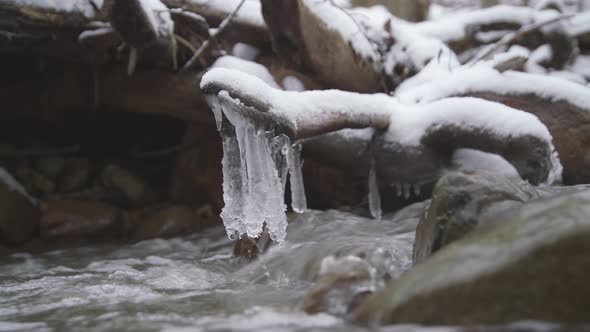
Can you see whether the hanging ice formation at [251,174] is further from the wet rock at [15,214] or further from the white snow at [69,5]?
the wet rock at [15,214]

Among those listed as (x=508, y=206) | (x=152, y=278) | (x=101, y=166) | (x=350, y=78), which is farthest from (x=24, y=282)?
(x=101, y=166)

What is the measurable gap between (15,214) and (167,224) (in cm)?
155

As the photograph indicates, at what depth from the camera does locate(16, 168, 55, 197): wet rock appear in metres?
6.52

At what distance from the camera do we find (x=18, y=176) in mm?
6613

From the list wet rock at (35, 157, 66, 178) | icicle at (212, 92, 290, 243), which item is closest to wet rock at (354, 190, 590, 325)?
icicle at (212, 92, 290, 243)

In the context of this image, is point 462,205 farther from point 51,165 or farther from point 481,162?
point 51,165

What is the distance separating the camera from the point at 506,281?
5.06ft

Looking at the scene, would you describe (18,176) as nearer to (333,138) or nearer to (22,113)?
(22,113)

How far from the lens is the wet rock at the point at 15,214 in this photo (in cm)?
533

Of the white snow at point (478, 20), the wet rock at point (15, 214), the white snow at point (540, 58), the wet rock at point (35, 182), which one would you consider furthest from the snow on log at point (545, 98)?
the wet rock at point (35, 182)

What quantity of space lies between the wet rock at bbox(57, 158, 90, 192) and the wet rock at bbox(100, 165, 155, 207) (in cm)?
25

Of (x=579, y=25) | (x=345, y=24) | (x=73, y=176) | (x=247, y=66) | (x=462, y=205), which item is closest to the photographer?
(x=462, y=205)

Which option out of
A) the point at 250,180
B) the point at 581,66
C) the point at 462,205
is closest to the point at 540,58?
the point at 581,66

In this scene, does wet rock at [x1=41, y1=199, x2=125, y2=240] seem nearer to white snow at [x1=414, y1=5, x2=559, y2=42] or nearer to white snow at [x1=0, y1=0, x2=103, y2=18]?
white snow at [x1=0, y1=0, x2=103, y2=18]
